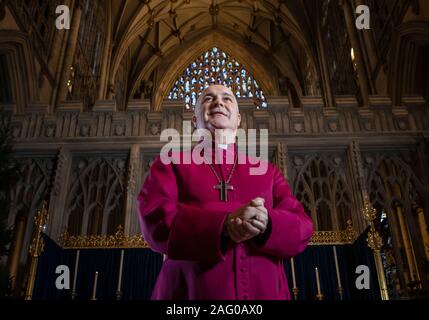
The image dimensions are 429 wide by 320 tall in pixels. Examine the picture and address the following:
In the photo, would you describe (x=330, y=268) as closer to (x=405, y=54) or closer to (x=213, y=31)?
(x=405, y=54)

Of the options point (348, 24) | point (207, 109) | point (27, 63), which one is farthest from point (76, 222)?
point (348, 24)

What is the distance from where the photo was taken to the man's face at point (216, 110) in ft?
6.15

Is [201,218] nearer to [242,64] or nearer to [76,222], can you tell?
[76,222]

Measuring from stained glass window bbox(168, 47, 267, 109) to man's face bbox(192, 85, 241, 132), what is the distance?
49.4ft

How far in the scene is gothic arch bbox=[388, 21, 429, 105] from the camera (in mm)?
6629

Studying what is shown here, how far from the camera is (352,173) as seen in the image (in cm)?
499

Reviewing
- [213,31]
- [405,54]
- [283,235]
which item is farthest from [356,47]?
[213,31]

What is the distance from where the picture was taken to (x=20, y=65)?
752 centimetres

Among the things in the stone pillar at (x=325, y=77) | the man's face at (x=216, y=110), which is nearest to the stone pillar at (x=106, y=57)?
the stone pillar at (x=325, y=77)

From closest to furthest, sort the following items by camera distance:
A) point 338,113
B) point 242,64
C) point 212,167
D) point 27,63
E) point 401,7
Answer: point 212,167, point 338,113, point 401,7, point 27,63, point 242,64

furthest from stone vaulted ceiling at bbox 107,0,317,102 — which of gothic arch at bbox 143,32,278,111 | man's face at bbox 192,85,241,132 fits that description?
man's face at bbox 192,85,241,132

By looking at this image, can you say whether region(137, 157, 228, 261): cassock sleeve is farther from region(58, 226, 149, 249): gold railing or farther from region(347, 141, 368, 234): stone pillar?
region(347, 141, 368, 234): stone pillar

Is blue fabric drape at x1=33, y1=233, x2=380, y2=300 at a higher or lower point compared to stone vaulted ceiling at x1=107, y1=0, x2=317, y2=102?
lower
